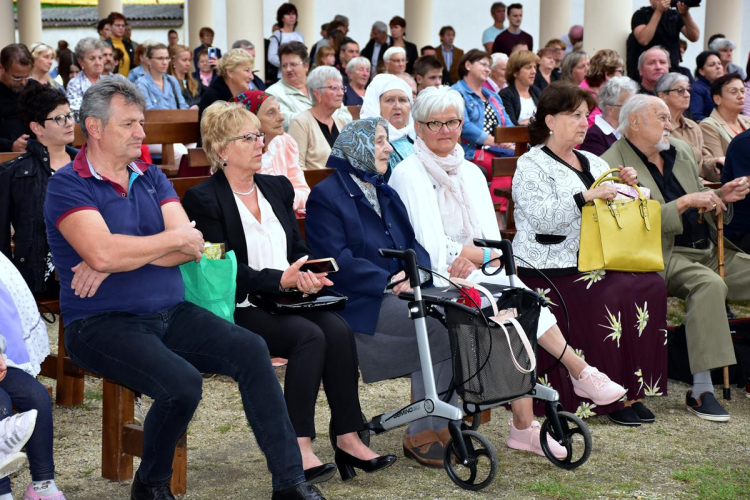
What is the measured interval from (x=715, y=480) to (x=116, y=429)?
8.00 ft

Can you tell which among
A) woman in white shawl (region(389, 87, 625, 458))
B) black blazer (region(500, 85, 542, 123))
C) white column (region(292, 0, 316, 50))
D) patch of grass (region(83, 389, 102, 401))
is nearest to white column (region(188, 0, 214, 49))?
white column (region(292, 0, 316, 50))

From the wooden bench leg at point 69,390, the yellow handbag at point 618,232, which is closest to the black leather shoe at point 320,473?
the wooden bench leg at point 69,390

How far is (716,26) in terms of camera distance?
1627 cm

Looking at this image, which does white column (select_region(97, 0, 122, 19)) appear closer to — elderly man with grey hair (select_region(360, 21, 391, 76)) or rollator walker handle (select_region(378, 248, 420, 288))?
elderly man with grey hair (select_region(360, 21, 391, 76))

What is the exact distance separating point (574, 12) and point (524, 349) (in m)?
19.4

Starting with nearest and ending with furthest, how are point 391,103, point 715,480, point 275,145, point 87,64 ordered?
point 715,480 → point 275,145 → point 391,103 → point 87,64

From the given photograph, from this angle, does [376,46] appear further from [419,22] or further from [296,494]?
[296,494]

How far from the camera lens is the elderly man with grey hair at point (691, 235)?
5105 mm

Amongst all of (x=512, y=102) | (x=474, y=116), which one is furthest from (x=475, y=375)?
(x=512, y=102)

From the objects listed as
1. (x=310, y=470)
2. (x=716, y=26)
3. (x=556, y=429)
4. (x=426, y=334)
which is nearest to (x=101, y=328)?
(x=310, y=470)

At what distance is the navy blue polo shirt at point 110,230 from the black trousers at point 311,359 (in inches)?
16.5

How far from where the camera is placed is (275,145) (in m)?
5.85

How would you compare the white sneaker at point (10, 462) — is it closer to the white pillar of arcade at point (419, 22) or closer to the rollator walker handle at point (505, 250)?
the rollator walker handle at point (505, 250)

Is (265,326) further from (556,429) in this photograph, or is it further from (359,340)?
(556,429)
